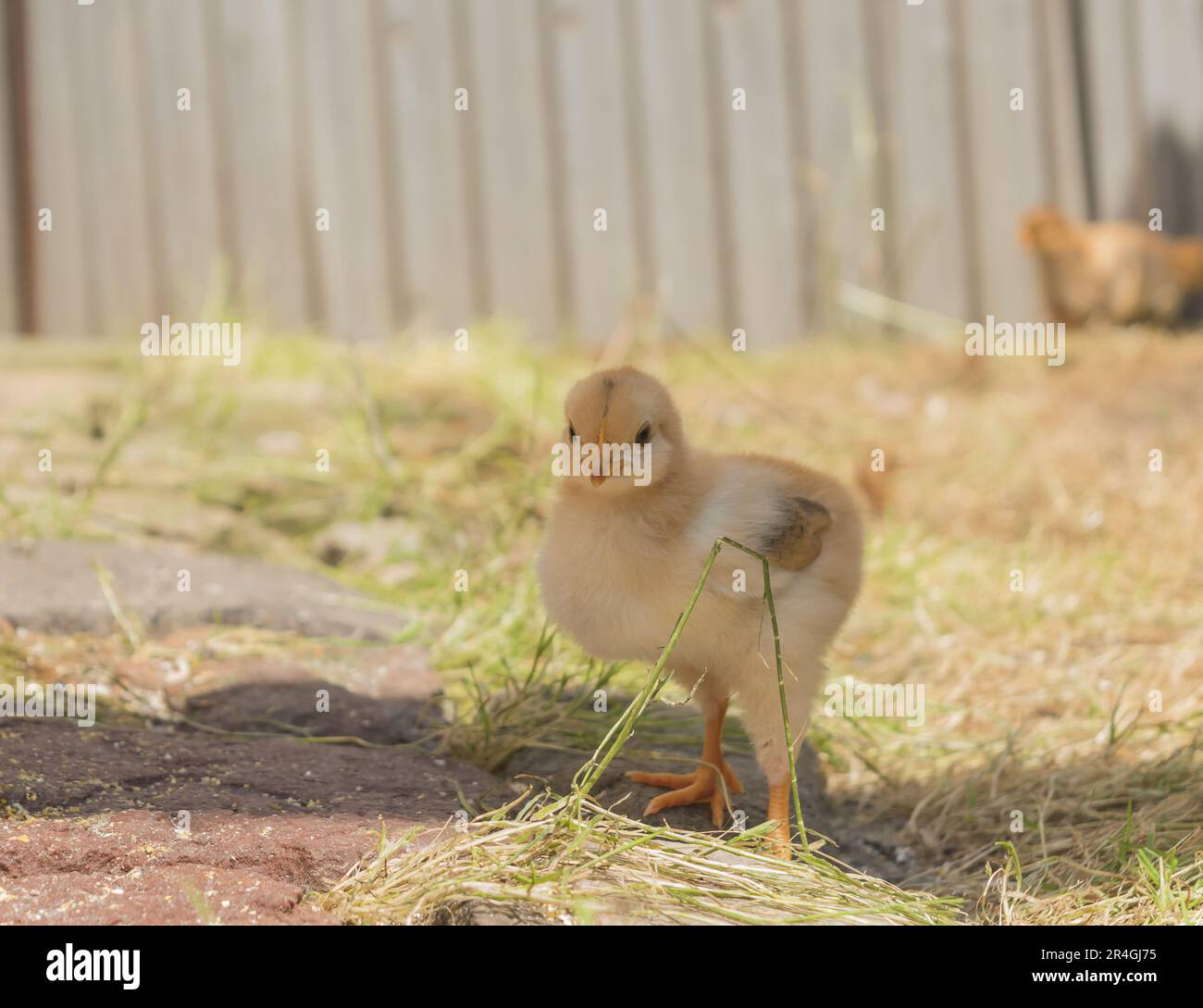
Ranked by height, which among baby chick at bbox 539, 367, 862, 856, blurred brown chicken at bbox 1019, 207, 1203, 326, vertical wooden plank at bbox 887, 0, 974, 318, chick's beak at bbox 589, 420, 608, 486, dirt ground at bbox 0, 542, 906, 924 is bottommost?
dirt ground at bbox 0, 542, 906, 924

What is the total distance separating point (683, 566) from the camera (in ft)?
7.73

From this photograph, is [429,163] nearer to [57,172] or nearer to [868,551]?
[57,172]

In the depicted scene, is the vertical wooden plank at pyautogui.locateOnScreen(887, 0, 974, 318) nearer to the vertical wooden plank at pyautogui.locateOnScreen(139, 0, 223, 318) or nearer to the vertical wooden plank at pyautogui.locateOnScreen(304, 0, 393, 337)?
the vertical wooden plank at pyautogui.locateOnScreen(304, 0, 393, 337)

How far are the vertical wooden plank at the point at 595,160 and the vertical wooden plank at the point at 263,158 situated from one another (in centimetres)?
109

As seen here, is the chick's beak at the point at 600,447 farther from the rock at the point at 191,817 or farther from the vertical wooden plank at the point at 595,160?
the vertical wooden plank at the point at 595,160

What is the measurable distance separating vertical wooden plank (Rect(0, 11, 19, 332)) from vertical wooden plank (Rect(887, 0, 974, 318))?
165 inches

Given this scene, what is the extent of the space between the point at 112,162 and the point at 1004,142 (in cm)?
422

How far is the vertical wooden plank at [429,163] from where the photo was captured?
19.9 feet

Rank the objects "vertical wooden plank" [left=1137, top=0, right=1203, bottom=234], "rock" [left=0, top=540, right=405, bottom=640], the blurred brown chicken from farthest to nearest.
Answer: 1. "vertical wooden plank" [left=1137, top=0, right=1203, bottom=234]
2. the blurred brown chicken
3. "rock" [left=0, top=540, right=405, bottom=640]

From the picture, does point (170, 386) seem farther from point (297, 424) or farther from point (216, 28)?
point (216, 28)

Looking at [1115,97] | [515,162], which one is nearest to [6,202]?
[515,162]

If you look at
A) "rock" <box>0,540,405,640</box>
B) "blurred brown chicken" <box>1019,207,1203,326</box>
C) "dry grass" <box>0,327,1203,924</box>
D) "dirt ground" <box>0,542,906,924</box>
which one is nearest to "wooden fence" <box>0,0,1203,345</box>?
"blurred brown chicken" <box>1019,207,1203,326</box>

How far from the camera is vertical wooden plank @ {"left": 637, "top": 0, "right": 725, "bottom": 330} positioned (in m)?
6.02
